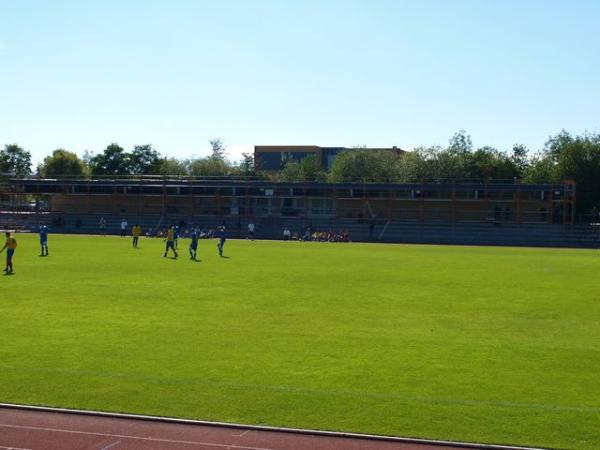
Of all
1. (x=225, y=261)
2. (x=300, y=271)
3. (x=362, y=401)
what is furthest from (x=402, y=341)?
(x=225, y=261)

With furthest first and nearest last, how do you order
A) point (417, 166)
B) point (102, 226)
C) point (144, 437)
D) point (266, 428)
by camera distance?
1. point (417, 166)
2. point (102, 226)
3. point (266, 428)
4. point (144, 437)

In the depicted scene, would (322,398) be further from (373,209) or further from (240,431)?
(373,209)

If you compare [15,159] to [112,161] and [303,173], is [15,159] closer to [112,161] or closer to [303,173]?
[112,161]

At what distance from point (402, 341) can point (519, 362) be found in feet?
8.73

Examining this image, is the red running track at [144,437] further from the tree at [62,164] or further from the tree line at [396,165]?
the tree at [62,164]

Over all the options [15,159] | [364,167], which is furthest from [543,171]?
[15,159]

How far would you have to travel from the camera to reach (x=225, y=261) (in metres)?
36.1

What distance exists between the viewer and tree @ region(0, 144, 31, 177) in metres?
122

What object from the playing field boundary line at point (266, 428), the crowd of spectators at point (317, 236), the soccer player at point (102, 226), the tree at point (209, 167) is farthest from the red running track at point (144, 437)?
the tree at point (209, 167)

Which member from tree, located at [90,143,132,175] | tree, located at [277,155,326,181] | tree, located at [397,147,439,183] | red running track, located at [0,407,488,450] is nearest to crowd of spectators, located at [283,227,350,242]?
tree, located at [397,147,439,183]

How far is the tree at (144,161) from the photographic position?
121750mm

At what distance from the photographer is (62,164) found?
4373 inches

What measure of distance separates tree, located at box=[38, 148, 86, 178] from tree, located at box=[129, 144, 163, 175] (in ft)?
33.4

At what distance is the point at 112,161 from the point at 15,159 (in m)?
17.6
